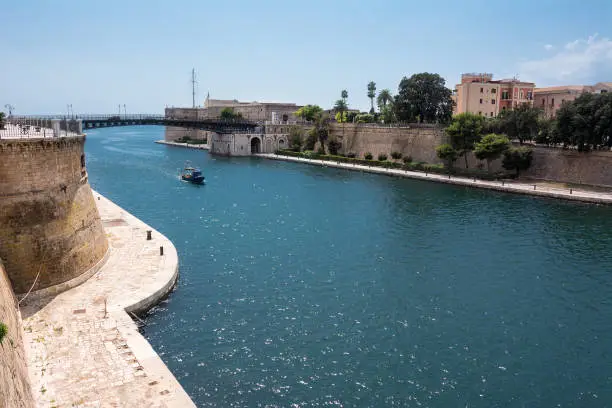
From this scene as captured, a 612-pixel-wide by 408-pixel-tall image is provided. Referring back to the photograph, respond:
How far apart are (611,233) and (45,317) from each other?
32847 mm

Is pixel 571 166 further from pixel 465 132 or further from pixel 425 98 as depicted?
pixel 425 98

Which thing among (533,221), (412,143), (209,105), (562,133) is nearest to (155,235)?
(533,221)

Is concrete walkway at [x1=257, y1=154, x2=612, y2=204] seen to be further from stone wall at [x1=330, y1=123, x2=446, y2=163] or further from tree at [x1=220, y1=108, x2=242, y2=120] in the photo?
tree at [x1=220, y1=108, x2=242, y2=120]

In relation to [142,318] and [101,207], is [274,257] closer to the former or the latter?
[142,318]

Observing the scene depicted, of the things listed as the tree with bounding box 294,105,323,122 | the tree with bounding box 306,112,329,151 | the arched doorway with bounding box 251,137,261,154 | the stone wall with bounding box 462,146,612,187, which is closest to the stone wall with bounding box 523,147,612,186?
the stone wall with bounding box 462,146,612,187

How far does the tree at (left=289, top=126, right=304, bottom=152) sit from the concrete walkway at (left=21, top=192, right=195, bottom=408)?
61913mm

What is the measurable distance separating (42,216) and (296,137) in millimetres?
66372

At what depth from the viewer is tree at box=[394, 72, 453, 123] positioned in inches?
2616

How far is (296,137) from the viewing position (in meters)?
82.2

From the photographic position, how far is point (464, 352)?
16.4 meters

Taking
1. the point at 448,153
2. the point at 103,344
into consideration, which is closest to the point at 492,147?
the point at 448,153

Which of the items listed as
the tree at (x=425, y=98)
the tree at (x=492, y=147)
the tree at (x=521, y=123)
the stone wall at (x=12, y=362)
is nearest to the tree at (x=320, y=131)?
the tree at (x=425, y=98)

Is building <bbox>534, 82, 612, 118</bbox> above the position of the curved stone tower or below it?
above

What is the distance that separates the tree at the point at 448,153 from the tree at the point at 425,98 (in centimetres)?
1250
